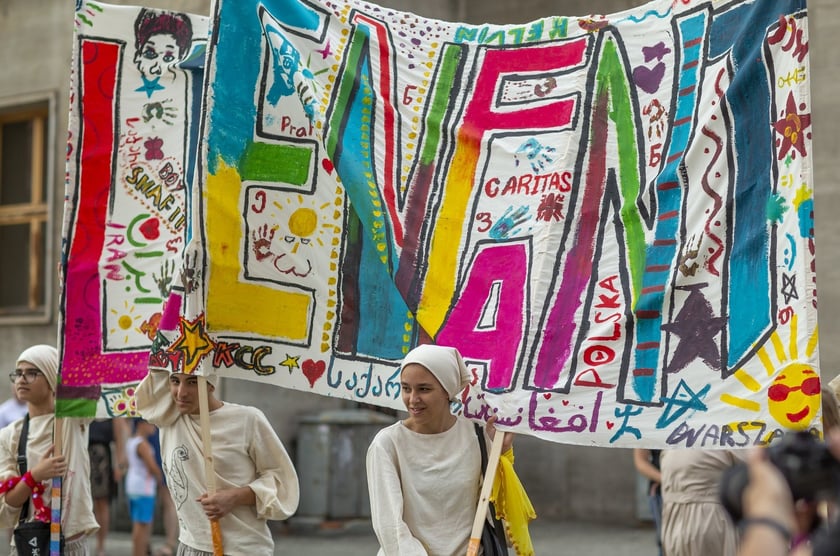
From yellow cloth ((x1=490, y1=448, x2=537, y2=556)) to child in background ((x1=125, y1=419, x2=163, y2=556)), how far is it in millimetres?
6133

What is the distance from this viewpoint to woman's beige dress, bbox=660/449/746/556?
18.8 feet

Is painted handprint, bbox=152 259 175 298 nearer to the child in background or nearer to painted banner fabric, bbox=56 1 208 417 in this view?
painted banner fabric, bbox=56 1 208 417

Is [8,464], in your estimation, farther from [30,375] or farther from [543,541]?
[543,541]

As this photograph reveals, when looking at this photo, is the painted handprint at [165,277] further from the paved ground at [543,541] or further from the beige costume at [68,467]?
the paved ground at [543,541]

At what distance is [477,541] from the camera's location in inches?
175

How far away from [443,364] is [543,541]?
7874 mm

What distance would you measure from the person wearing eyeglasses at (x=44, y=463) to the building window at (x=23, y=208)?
7903 mm

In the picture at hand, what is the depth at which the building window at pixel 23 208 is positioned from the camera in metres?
14.2

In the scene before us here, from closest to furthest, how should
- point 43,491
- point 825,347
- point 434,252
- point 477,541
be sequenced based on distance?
point 477,541, point 434,252, point 43,491, point 825,347

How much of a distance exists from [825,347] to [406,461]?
24.1 feet

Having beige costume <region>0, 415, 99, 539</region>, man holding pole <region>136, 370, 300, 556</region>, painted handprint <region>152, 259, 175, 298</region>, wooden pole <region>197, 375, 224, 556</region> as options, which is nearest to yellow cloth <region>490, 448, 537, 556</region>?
man holding pole <region>136, 370, 300, 556</region>

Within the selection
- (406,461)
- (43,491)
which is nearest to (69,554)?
(43,491)

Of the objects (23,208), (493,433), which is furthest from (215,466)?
(23,208)

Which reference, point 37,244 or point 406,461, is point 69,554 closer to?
point 406,461
